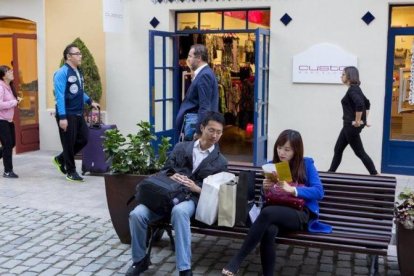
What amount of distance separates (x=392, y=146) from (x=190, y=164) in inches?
192

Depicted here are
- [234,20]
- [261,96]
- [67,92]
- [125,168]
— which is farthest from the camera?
[234,20]

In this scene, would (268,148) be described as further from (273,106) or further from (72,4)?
(72,4)

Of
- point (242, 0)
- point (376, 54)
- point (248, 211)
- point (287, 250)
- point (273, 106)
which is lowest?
point (287, 250)

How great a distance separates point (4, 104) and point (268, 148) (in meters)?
4.09

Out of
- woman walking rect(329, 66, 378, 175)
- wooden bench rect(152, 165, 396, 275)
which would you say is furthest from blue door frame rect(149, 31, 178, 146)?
wooden bench rect(152, 165, 396, 275)

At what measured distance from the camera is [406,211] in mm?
4367

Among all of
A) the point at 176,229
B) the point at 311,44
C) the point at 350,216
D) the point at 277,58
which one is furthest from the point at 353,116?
the point at 176,229

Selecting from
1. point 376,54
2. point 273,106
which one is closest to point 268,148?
point 273,106

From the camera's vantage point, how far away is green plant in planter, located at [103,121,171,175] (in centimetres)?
537

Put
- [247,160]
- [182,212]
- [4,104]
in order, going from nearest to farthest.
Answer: [182,212] → [4,104] → [247,160]

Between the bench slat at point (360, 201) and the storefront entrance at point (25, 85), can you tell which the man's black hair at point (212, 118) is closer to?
the bench slat at point (360, 201)

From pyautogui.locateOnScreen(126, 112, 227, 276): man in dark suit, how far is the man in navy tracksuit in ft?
11.3

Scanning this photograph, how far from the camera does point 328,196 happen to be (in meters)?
5.09

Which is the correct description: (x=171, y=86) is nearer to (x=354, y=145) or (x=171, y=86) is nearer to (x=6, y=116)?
(x=6, y=116)
